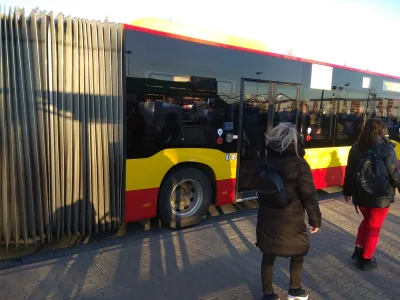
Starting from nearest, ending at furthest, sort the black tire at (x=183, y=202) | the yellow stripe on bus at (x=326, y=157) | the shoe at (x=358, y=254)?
1. the shoe at (x=358, y=254)
2. the black tire at (x=183, y=202)
3. the yellow stripe on bus at (x=326, y=157)

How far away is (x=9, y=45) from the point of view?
3398 millimetres

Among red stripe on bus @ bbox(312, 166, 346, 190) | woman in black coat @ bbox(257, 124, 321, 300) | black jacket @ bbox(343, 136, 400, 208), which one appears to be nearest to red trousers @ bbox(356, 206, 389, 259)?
black jacket @ bbox(343, 136, 400, 208)

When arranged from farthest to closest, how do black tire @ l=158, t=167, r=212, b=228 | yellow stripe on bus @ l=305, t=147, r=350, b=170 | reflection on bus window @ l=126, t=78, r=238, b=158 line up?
yellow stripe on bus @ l=305, t=147, r=350, b=170 < black tire @ l=158, t=167, r=212, b=228 < reflection on bus window @ l=126, t=78, r=238, b=158

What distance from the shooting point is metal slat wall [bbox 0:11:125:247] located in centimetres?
347

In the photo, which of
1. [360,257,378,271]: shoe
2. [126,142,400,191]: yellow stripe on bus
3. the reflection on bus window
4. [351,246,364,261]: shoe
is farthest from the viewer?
[126,142,400,191]: yellow stripe on bus

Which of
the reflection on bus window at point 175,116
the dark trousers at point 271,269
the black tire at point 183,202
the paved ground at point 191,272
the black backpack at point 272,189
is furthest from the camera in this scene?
the black tire at point 183,202

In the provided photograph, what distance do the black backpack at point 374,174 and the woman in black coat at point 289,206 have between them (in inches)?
44.7

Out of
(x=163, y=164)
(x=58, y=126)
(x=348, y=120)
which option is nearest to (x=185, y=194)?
(x=163, y=164)

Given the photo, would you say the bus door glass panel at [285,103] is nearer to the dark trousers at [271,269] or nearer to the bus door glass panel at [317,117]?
the bus door glass panel at [317,117]

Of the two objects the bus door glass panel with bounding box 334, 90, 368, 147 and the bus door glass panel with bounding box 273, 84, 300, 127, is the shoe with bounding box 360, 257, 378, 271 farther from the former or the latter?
the bus door glass panel with bounding box 334, 90, 368, 147

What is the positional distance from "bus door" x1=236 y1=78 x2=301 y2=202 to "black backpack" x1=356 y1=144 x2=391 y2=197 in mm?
1863

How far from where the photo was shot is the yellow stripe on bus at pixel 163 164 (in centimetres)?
424

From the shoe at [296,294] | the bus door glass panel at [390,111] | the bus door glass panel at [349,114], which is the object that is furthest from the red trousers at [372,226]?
the bus door glass panel at [390,111]

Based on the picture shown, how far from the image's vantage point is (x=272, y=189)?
8.11 ft
